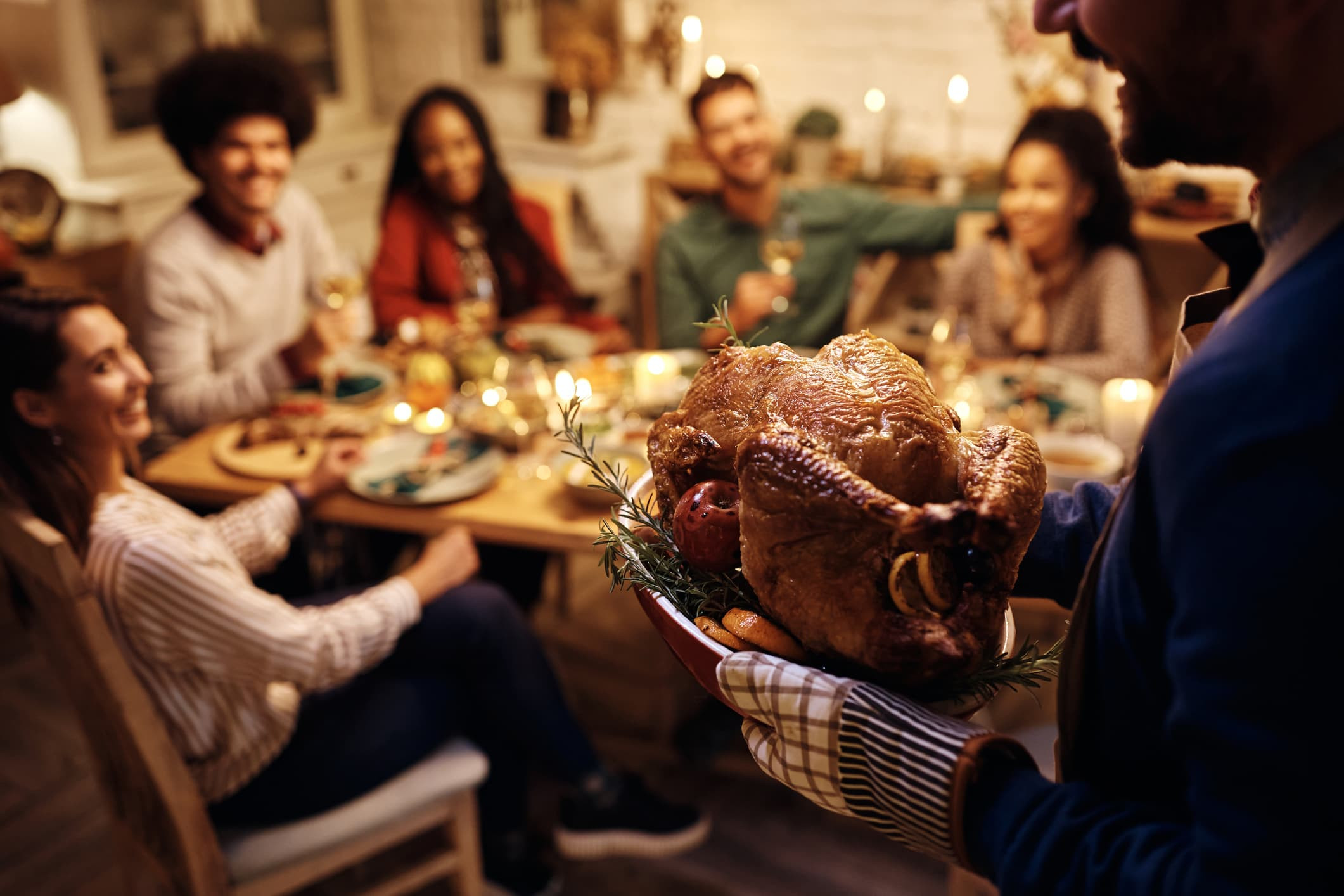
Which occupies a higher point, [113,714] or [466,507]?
[466,507]

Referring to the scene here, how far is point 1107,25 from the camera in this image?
623 mm

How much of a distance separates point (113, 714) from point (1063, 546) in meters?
1.30

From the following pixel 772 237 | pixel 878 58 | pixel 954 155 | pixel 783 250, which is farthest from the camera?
pixel 878 58

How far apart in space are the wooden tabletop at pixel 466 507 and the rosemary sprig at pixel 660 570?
87 cm

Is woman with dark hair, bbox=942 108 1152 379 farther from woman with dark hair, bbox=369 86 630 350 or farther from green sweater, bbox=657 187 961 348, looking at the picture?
woman with dark hair, bbox=369 86 630 350

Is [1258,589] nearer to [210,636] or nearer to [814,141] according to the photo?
[210,636]

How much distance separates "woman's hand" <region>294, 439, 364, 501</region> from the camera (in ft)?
6.39

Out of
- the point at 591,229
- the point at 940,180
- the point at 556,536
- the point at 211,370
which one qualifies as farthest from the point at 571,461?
the point at 591,229

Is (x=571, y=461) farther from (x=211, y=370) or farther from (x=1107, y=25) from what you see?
(x=1107, y=25)

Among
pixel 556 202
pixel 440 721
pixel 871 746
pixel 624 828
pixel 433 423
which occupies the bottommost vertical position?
pixel 624 828

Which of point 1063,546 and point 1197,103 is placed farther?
point 1063,546

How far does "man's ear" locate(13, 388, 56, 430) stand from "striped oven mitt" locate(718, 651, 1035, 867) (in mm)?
1259

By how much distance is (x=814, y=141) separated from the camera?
12.9ft

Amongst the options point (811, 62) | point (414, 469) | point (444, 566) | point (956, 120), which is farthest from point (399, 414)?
point (811, 62)
